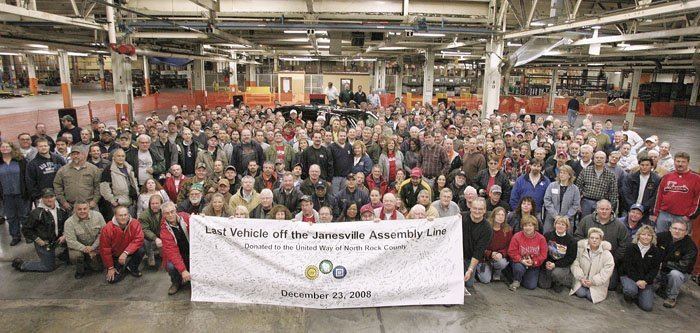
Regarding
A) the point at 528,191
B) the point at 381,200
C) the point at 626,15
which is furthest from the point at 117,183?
the point at 626,15

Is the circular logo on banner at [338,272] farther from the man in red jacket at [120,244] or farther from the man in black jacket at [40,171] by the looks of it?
the man in black jacket at [40,171]

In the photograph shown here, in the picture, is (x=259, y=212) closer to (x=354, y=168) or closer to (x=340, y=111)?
(x=354, y=168)

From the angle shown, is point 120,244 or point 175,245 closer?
point 175,245

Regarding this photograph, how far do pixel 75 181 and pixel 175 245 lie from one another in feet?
7.95

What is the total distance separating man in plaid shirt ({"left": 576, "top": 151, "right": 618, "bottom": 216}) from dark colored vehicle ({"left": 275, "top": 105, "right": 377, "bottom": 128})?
5.99 m

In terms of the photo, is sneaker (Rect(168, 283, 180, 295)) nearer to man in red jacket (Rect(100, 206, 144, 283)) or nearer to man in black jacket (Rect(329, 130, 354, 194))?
man in red jacket (Rect(100, 206, 144, 283))

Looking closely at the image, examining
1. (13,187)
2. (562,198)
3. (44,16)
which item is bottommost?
(13,187)

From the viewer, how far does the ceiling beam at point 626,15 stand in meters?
7.04

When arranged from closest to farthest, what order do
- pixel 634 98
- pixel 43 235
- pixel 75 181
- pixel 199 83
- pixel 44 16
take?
pixel 43 235
pixel 75 181
pixel 44 16
pixel 634 98
pixel 199 83

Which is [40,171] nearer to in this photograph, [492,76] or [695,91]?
[492,76]

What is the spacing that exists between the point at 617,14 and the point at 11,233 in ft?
39.4

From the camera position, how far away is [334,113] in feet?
41.8

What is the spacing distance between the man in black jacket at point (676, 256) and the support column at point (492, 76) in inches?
342

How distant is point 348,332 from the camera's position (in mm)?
4766
